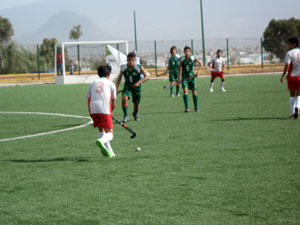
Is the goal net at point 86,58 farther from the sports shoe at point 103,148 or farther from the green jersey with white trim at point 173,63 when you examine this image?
the sports shoe at point 103,148

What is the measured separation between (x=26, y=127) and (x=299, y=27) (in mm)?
62555

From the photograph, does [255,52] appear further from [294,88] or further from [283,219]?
[283,219]

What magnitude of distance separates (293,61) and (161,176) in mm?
6831

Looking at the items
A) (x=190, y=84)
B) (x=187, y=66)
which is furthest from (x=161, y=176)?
(x=187, y=66)

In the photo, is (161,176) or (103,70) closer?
(161,176)

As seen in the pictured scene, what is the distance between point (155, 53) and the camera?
45844mm

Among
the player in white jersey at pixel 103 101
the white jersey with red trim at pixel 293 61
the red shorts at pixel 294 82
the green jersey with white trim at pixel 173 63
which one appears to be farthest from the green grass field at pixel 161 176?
the green jersey with white trim at pixel 173 63

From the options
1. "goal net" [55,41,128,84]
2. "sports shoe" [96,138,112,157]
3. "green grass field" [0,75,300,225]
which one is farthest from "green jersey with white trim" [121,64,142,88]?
"goal net" [55,41,128,84]

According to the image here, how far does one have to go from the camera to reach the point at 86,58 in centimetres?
4325

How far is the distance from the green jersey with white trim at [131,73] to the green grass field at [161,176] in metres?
1.43

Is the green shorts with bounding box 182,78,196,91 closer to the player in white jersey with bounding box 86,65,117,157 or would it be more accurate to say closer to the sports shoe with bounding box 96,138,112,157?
the player in white jersey with bounding box 86,65,117,157

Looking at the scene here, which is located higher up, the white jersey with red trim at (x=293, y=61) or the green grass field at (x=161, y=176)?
the white jersey with red trim at (x=293, y=61)

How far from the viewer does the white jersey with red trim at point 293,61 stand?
11766 millimetres

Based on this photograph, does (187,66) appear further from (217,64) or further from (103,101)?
(217,64)
